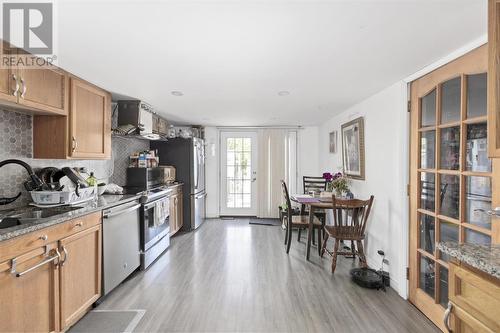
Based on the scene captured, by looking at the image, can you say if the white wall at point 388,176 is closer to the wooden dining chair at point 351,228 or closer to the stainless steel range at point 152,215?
the wooden dining chair at point 351,228

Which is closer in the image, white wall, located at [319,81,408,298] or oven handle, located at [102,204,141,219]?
oven handle, located at [102,204,141,219]

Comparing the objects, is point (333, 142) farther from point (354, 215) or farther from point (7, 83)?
point (7, 83)

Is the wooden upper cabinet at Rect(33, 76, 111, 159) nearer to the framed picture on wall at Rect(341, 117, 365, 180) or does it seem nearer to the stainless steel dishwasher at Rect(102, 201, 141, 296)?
the stainless steel dishwasher at Rect(102, 201, 141, 296)

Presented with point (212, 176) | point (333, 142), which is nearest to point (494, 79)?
point (333, 142)

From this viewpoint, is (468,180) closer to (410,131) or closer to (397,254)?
(410,131)

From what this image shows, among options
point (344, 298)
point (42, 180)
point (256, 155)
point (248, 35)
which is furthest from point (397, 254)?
point (256, 155)

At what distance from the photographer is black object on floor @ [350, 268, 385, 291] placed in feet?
8.96

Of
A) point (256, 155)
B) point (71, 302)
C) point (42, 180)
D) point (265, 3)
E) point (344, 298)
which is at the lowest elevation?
point (344, 298)

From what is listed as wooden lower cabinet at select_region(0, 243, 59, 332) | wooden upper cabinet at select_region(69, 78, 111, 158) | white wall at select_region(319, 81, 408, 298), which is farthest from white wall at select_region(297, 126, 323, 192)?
wooden lower cabinet at select_region(0, 243, 59, 332)

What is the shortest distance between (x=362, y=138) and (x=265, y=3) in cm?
266

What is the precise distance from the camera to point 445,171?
2.08 m

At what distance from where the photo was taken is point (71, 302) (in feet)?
6.63

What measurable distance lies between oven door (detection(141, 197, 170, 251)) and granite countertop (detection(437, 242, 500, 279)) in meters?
2.94

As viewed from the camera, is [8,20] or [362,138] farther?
[362,138]
